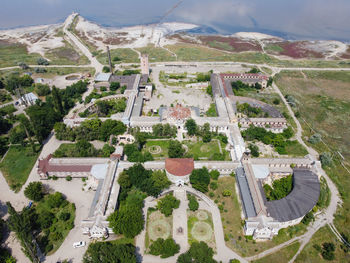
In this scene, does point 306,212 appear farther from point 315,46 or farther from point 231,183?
point 315,46

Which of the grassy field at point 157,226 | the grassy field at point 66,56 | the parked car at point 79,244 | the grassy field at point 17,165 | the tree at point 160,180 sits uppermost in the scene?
the tree at point 160,180

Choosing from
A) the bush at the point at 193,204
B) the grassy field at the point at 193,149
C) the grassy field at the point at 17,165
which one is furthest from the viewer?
the grassy field at the point at 193,149

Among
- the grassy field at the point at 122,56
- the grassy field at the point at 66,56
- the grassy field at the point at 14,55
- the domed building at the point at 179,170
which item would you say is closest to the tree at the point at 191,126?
the domed building at the point at 179,170

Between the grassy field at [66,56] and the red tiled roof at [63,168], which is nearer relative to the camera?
the red tiled roof at [63,168]

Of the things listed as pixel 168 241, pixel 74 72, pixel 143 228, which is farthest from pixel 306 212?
pixel 74 72

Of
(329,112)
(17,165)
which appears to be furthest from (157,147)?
(329,112)

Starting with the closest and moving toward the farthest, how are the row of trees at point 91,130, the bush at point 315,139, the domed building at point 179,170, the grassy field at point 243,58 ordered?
the domed building at point 179,170, the row of trees at point 91,130, the bush at point 315,139, the grassy field at point 243,58

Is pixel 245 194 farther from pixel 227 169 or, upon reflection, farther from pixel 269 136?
pixel 269 136

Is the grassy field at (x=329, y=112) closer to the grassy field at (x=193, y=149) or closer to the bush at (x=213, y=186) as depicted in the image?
the bush at (x=213, y=186)
